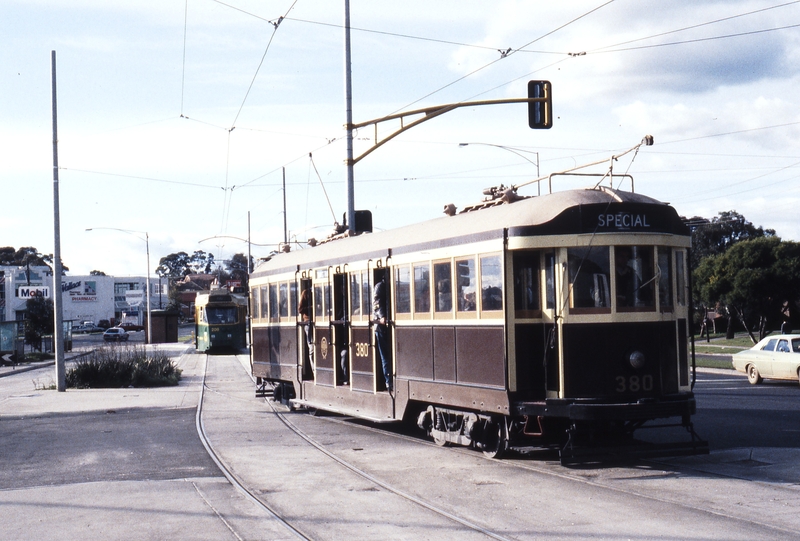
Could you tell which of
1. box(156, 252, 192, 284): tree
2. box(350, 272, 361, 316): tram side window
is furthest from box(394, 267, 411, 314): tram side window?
box(156, 252, 192, 284): tree

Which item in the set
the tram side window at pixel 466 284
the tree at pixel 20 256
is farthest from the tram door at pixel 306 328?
the tree at pixel 20 256

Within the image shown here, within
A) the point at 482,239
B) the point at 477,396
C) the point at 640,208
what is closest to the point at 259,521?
the point at 477,396

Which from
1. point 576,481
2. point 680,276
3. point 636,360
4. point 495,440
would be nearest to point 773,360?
point 680,276

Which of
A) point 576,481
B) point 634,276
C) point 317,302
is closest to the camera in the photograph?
point 576,481

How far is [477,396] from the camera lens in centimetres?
1184

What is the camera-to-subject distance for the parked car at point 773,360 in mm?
23406

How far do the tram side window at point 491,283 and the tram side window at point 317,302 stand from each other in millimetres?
6198

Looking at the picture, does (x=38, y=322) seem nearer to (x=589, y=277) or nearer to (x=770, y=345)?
(x=770, y=345)

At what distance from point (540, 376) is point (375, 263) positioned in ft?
14.0

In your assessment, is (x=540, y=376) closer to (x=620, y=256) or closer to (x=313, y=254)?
(x=620, y=256)

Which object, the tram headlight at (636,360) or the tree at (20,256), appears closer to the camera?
the tram headlight at (636,360)

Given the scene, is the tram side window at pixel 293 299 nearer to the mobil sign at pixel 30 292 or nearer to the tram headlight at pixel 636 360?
the tram headlight at pixel 636 360

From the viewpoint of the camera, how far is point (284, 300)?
64.8 ft

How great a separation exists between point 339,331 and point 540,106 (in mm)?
5321
